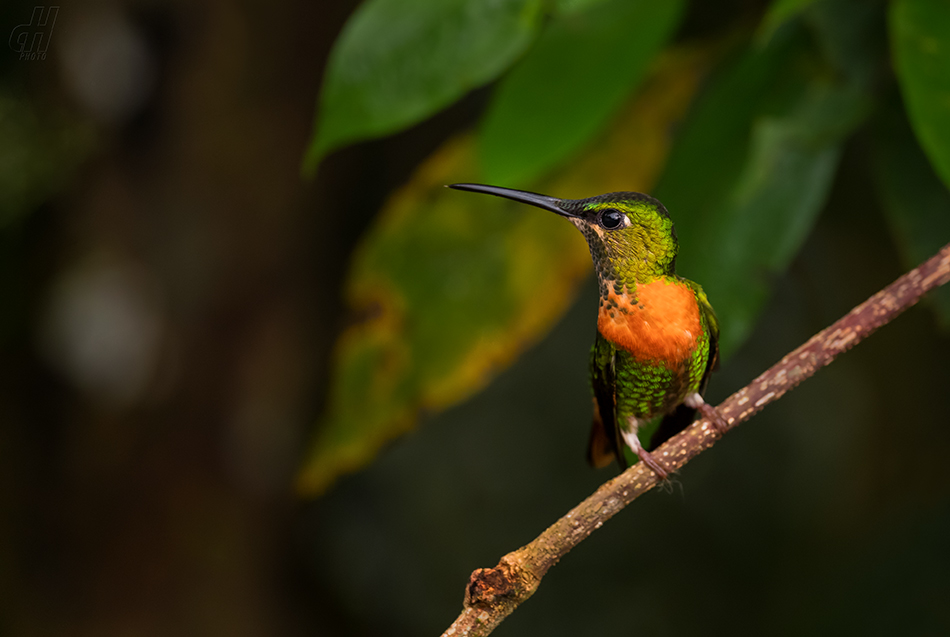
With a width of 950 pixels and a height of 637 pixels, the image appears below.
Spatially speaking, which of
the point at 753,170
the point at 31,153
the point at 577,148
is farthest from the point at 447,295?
the point at 31,153

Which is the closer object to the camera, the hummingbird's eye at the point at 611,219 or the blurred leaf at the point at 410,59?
the hummingbird's eye at the point at 611,219

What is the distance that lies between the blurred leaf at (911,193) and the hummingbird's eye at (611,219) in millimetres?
541

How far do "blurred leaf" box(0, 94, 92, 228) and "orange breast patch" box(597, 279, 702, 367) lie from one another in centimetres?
120

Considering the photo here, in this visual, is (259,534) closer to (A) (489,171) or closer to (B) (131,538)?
(B) (131,538)

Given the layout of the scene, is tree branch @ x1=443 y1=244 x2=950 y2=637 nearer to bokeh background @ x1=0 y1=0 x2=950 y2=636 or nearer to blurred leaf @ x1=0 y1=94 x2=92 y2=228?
bokeh background @ x1=0 y1=0 x2=950 y2=636

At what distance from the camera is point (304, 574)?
5.32 feet

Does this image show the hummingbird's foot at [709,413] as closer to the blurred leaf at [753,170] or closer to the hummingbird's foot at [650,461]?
the hummingbird's foot at [650,461]

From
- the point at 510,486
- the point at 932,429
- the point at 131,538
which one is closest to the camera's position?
the point at 131,538

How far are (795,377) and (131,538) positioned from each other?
1.21 m

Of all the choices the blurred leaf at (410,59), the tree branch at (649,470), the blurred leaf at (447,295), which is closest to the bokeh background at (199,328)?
the blurred leaf at (447,295)

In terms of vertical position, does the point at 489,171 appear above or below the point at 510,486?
above

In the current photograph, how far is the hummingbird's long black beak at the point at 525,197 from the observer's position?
1.12ft

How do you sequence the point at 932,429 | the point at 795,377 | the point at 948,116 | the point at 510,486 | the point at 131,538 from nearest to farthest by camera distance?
the point at 795,377 → the point at 948,116 → the point at 131,538 → the point at 932,429 → the point at 510,486

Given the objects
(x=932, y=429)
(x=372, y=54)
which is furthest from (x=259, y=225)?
(x=932, y=429)
